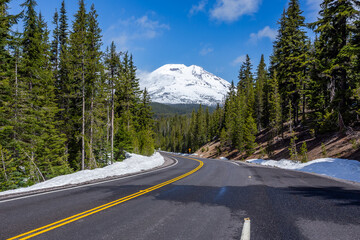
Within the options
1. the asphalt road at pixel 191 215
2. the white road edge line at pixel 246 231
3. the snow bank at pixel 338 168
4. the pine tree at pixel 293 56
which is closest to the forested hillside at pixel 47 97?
the asphalt road at pixel 191 215

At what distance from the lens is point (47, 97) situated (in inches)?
834

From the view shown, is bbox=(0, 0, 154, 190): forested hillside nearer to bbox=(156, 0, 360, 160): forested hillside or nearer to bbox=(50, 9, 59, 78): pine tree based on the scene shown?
bbox=(50, 9, 59, 78): pine tree

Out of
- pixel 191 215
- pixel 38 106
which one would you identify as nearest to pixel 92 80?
pixel 38 106

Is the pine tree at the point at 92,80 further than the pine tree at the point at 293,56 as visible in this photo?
No

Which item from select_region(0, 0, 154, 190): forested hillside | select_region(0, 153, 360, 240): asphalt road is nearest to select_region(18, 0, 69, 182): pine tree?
select_region(0, 0, 154, 190): forested hillside

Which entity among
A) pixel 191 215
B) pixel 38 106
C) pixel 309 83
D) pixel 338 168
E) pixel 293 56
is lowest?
pixel 338 168

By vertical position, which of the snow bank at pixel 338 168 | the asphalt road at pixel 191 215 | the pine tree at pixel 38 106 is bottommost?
the snow bank at pixel 338 168

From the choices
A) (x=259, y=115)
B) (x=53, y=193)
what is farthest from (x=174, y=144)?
(x=53, y=193)

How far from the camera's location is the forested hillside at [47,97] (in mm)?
15992

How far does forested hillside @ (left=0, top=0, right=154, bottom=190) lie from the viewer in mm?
15992

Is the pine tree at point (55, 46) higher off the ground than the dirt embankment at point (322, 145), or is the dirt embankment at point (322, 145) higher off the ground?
the pine tree at point (55, 46)

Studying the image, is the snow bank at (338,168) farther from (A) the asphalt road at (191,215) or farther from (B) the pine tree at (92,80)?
(B) the pine tree at (92,80)

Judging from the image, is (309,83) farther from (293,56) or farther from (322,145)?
(322,145)

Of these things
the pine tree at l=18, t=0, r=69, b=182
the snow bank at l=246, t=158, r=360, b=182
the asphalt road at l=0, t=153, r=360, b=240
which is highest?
the pine tree at l=18, t=0, r=69, b=182
